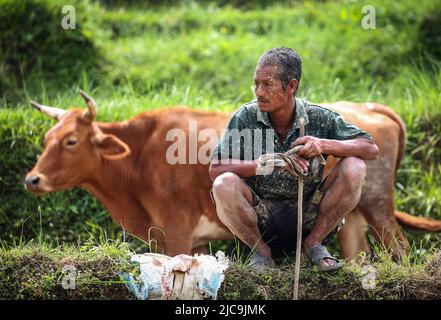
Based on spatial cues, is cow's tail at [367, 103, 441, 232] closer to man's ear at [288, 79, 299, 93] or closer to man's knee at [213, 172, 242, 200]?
man's ear at [288, 79, 299, 93]

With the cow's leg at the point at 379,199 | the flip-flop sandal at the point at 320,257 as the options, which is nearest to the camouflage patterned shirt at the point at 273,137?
the flip-flop sandal at the point at 320,257

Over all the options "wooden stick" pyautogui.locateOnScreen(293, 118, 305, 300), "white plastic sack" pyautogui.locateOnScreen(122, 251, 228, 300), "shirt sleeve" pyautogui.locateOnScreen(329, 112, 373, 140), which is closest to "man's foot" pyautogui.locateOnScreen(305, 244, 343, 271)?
"wooden stick" pyautogui.locateOnScreen(293, 118, 305, 300)

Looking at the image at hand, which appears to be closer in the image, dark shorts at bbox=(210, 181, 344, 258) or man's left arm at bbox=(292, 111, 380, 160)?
man's left arm at bbox=(292, 111, 380, 160)

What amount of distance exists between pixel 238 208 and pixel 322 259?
633 mm

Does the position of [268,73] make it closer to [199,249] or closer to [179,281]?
[179,281]

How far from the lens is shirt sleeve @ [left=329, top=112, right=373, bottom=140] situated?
228 inches

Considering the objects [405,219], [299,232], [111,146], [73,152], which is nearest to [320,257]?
[299,232]

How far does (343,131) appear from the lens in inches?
230

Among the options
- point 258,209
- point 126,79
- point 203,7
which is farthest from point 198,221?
point 203,7

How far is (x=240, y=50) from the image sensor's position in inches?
460

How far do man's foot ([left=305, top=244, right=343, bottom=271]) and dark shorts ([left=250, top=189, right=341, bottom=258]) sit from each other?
292 mm

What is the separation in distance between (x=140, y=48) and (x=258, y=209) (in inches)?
263
